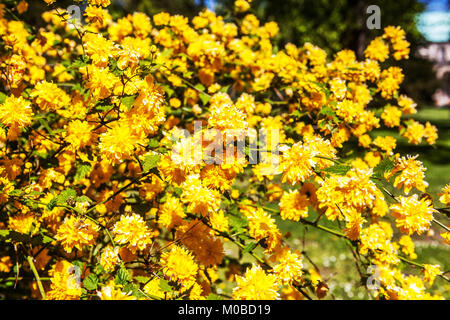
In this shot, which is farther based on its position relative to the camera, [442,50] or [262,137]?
[442,50]

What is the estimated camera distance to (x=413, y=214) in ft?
4.66

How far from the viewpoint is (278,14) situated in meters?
18.5

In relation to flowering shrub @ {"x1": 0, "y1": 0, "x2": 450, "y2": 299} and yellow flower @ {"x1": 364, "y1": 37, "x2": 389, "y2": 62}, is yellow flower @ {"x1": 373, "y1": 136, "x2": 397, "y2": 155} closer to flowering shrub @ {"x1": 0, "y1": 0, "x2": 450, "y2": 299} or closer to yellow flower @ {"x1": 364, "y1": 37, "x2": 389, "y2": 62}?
flowering shrub @ {"x1": 0, "y1": 0, "x2": 450, "y2": 299}

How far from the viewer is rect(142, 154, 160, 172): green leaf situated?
134 cm

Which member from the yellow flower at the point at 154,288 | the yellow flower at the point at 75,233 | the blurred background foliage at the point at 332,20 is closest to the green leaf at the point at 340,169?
the yellow flower at the point at 154,288

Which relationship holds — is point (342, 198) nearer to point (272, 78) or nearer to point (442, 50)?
point (272, 78)

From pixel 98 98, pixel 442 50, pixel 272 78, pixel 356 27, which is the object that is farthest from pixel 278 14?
pixel 442 50

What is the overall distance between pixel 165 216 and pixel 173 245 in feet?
0.66

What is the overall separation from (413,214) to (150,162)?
105 cm

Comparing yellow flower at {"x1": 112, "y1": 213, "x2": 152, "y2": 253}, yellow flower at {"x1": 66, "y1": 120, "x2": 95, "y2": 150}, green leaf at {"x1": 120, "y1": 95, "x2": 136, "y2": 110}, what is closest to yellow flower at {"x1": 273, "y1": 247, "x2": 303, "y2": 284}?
yellow flower at {"x1": 112, "y1": 213, "x2": 152, "y2": 253}

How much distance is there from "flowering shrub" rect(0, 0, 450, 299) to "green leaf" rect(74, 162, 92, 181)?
0.4 inches

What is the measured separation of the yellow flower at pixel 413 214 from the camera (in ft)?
4.60

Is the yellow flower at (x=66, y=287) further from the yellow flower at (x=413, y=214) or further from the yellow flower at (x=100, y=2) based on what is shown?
the yellow flower at (x=413, y=214)

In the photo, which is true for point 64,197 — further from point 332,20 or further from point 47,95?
point 332,20
